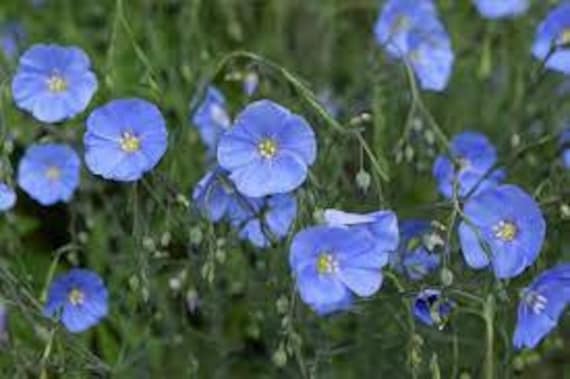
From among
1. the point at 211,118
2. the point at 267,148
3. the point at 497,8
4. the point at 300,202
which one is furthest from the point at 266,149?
the point at 497,8

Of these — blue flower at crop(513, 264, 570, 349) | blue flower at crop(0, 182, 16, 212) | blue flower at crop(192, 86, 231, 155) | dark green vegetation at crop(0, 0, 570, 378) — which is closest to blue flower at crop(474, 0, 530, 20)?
dark green vegetation at crop(0, 0, 570, 378)

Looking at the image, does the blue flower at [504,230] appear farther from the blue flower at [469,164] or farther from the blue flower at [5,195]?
the blue flower at [5,195]

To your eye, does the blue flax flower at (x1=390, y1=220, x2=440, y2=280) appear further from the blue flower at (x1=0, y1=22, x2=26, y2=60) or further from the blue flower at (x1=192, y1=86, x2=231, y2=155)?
the blue flower at (x1=0, y1=22, x2=26, y2=60)

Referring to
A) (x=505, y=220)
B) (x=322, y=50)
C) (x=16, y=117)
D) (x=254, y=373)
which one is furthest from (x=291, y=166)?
(x=322, y=50)

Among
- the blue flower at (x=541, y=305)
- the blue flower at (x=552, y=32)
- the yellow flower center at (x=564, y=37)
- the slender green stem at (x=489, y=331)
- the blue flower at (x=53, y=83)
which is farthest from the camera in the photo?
the blue flower at (x=552, y=32)

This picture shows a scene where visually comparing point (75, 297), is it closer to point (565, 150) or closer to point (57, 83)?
point (57, 83)

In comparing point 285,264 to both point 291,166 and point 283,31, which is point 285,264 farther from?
point 283,31

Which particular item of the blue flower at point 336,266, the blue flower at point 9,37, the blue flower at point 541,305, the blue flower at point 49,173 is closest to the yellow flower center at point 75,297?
the blue flower at point 49,173
